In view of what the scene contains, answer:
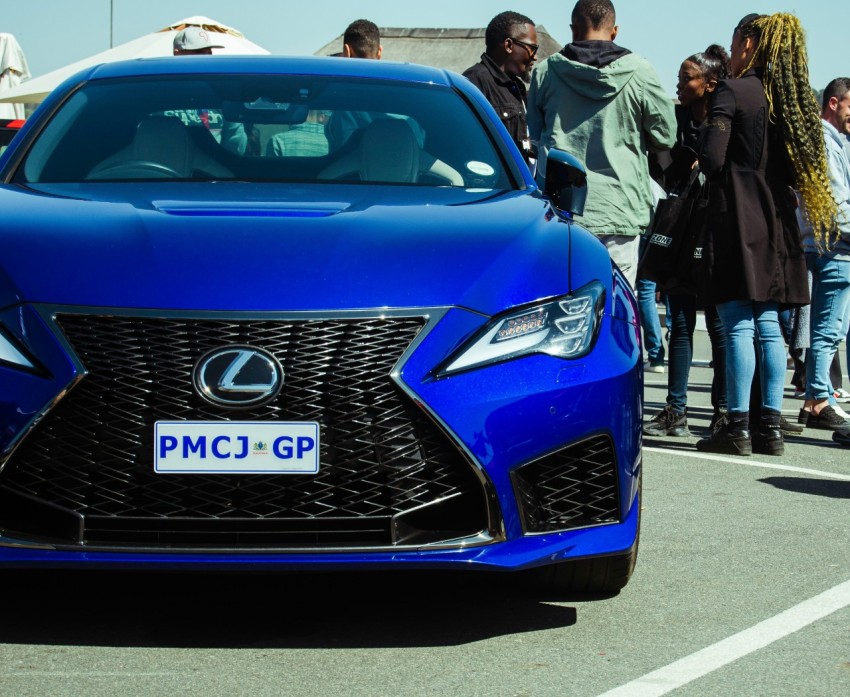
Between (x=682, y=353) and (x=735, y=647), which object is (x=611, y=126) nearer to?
(x=682, y=353)

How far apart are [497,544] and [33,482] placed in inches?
42.1

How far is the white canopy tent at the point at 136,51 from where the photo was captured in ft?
46.6

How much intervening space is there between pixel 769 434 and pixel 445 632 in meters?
3.89

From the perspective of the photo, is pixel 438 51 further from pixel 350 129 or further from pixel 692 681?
pixel 692 681

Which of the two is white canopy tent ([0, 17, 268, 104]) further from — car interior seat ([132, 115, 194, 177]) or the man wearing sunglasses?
car interior seat ([132, 115, 194, 177])

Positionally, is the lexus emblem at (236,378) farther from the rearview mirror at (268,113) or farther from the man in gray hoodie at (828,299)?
the man in gray hoodie at (828,299)

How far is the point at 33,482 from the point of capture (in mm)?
3441

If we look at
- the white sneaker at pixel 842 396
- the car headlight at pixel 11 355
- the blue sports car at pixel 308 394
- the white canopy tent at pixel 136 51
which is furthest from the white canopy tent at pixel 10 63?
the car headlight at pixel 11 355

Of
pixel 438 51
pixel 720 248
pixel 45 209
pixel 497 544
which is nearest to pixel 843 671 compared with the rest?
pixel 497 544

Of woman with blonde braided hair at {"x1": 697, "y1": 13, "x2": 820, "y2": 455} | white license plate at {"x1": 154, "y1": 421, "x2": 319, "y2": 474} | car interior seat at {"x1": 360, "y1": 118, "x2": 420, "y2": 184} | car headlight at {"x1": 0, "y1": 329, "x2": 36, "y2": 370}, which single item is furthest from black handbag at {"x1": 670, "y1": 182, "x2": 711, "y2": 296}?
A: car headlight at {"x1": 0, "y1": 329, "x2": 36, "y2": 370}

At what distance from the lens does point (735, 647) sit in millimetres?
3740

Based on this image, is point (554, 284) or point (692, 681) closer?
point (692, 681)

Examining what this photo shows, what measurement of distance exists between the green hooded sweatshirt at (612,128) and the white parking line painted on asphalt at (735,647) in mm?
3433

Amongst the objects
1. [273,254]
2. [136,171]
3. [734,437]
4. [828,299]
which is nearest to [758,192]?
[734,437]
